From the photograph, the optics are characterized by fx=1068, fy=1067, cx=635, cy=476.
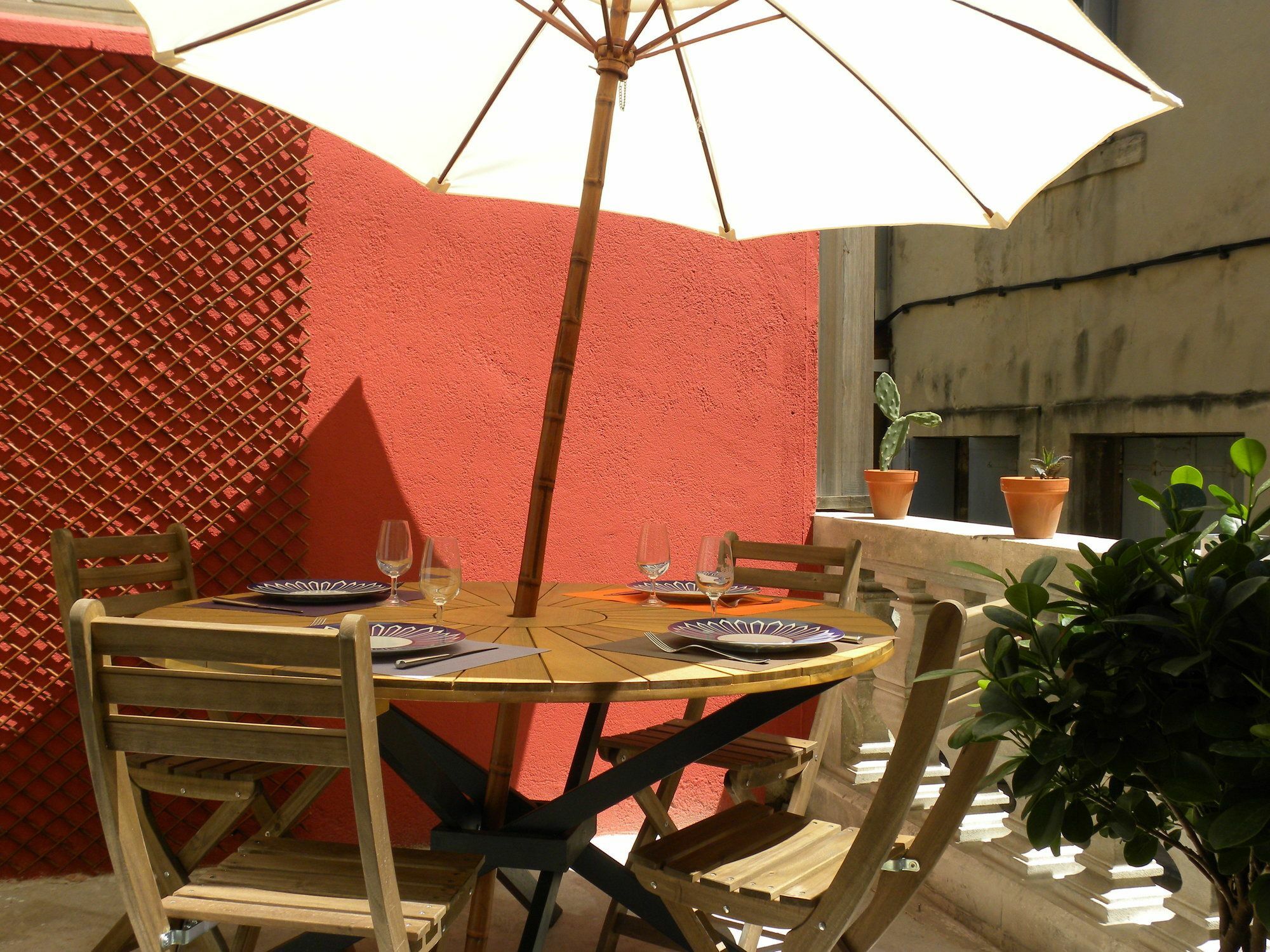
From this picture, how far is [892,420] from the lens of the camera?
11.6 feet

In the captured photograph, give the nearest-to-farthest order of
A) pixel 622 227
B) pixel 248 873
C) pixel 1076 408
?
1. pixel 248 873
2. pixel 622 227
3. pixel 1076 408

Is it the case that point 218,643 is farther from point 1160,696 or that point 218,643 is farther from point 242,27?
point 242,27

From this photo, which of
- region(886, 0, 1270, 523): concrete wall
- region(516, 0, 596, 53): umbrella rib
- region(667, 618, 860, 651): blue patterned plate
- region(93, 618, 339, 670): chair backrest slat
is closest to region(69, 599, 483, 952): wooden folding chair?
region(93, 618, 339, 670): chair backrest slat

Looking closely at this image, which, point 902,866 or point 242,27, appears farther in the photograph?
point 242,27

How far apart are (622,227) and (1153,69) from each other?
23.9ft

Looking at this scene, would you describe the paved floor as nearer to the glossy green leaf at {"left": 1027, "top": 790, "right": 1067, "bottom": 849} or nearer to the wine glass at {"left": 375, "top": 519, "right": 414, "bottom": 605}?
the wine glass at {"left": 375, "top": 519, "right": 414, "bottom": 605}

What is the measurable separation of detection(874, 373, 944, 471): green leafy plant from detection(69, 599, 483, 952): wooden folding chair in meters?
2.24

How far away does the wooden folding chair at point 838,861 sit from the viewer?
4.96ft

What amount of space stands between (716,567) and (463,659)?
61cm

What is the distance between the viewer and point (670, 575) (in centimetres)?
348

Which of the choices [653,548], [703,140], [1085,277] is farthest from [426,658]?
[1085,277]

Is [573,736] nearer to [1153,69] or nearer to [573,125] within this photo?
[573,125]

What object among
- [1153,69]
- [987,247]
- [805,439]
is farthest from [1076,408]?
[805,439]

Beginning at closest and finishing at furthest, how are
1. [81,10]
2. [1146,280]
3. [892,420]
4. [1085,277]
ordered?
1. [81,10]
2. [892,420]
3. [1146,280]
4. [1085,277]
